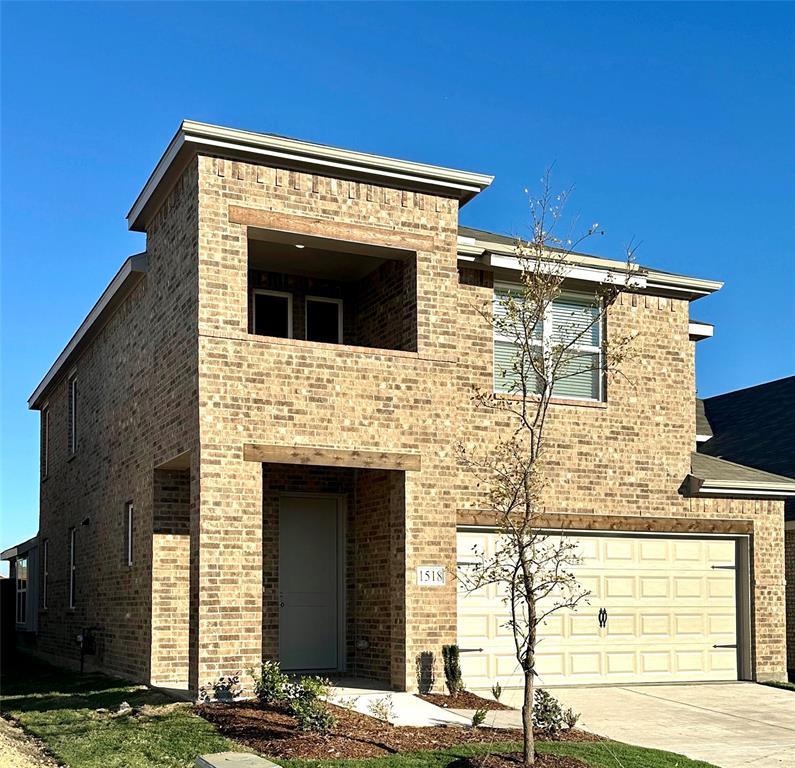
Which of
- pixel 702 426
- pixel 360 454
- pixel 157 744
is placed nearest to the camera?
pixel 157 744

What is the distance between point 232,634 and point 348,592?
360 cm

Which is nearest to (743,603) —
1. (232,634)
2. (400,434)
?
(400,434)

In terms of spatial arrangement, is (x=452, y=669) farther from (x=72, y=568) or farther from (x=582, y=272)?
(x=72, y=568)

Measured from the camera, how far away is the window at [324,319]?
59.4 feet

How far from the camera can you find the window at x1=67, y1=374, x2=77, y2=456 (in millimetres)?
24844

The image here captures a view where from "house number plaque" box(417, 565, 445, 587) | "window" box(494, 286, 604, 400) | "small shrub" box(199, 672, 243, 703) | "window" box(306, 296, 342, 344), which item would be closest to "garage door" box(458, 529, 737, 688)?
"house number plaque" box(417, 565, 445, 587)

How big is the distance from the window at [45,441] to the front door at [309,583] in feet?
45.0

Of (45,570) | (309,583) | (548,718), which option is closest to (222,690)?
(309,583)

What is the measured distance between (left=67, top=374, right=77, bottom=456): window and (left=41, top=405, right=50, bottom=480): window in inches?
151

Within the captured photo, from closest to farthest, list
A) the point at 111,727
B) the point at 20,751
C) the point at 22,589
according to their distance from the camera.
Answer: the point at 20,751 → the point at 111,727 → the point at 22,589

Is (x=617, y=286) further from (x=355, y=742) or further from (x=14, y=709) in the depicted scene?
(x=14, y=709)

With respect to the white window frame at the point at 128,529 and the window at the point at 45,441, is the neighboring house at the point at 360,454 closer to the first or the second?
the white window frame at the point at 128,529

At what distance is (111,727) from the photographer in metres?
12.5

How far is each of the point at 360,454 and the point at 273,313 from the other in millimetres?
3646
